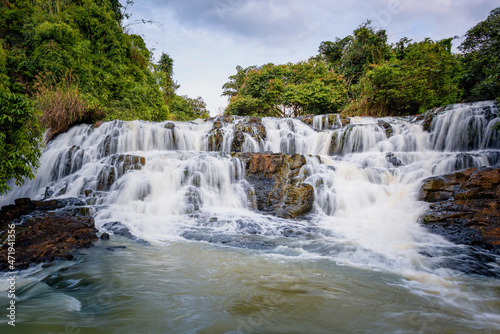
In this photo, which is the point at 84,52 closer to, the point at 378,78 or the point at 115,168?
the point at 115,168

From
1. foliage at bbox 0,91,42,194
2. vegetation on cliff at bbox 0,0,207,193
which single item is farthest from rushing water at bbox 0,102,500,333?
foliage at bbox 0,91,42,194

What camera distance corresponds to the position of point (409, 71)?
12789 millimetres

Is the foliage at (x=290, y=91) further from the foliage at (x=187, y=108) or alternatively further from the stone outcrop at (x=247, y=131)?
the stone outcrop at (x=247, y=131)

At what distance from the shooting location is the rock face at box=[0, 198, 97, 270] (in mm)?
3688

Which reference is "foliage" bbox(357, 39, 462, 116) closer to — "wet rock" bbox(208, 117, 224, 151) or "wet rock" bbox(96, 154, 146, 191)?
"wet rock" bbox(208, 117, 224, 151)

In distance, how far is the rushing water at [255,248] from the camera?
2330mm

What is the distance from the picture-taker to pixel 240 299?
8.70 feet

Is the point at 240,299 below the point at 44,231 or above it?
below

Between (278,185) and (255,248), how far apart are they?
A: 324 cm

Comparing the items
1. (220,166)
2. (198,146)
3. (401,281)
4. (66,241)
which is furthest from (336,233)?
(198,146)

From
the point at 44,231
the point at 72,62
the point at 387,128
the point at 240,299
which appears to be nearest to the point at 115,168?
the point at 44,231

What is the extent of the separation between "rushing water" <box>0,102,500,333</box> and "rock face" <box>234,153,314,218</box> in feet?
1.11

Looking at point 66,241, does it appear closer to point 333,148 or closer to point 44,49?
point 333,148

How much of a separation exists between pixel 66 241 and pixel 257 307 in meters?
3.93
